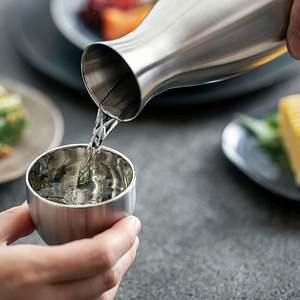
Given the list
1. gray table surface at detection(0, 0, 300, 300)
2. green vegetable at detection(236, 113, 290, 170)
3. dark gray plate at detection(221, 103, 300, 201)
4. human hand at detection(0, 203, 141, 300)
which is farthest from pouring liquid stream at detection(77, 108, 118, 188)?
green vegetable at detection(236, 113, 290, 170)

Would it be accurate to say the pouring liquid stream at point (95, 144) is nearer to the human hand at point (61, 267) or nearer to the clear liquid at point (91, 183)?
the clear liquid at point (91, 183)

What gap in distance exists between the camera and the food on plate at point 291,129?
836 millimetres

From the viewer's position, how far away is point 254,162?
878 mm

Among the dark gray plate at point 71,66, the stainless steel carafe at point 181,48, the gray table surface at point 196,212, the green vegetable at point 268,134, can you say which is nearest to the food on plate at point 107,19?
the dark gray plate at point 71,66

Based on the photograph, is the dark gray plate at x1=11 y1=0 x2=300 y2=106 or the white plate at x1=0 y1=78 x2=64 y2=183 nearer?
the white plate at x1=0 y1=78 x2=64 y2=183

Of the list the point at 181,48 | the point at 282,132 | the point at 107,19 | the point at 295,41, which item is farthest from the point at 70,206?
the point at 107,19

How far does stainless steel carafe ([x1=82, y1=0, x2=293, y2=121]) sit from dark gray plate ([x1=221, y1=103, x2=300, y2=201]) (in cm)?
31

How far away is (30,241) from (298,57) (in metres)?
0.58

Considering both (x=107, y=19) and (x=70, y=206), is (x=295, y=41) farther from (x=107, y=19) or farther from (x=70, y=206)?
(x=107, y=19)

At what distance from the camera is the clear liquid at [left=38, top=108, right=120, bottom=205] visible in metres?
0.52

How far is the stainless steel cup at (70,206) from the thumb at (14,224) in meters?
0.06

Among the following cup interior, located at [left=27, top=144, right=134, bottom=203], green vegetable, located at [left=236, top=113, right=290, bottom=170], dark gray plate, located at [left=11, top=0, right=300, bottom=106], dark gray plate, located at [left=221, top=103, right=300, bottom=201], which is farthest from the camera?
dark gray plate, located at [left=11, top=0, right=300, bottom=106]

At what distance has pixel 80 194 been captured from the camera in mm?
530

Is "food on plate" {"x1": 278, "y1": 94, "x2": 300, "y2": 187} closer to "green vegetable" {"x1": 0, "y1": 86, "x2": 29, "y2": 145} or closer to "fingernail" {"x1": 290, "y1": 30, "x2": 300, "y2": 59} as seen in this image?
"fingernail" {"x1": 290, "y1": 30, "x2": 300, "y2": 59}
